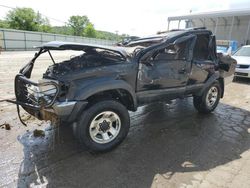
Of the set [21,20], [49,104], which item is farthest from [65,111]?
[21,20]

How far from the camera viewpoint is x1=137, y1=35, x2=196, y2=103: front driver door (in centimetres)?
368

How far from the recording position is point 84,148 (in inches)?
133

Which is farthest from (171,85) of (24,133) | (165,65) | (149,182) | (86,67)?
(24,133)

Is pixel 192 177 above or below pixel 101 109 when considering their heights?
below

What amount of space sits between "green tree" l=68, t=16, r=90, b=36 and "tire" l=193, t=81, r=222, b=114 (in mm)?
70485

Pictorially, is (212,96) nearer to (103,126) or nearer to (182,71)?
(182,71)

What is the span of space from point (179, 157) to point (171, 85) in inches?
55.9

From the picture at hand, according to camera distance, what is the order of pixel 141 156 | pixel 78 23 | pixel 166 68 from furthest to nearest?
pixel 78 23, pixel 166 68, pixel 141 156

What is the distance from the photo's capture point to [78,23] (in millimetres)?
72875

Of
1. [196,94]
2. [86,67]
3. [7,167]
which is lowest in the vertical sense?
[7,167]

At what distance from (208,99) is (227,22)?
29.1 meters

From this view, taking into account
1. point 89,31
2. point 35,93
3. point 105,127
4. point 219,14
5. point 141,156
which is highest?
point 219,14

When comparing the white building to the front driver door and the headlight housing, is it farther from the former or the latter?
the headlight housing

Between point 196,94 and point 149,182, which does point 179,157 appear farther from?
point 196,94
